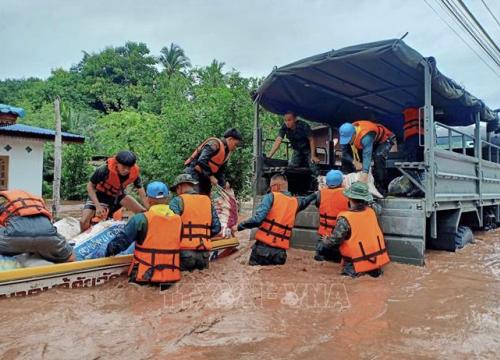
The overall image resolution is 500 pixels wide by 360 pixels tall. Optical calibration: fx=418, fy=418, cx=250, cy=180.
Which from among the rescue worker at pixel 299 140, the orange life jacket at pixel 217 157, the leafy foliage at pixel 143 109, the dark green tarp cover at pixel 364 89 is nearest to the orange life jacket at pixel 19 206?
the orange life jacket at pixel 217 157

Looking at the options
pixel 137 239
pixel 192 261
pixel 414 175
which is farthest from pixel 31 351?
A: pixel 414 175

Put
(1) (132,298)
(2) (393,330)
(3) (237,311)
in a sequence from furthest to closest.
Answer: (1) (132,298) < (3) (237,311) < (2) (393,330)

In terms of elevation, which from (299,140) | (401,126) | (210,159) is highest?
(401,126)

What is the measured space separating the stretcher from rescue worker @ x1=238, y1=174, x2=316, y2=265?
145 centimetres

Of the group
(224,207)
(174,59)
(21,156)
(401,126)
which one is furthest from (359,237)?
(174,59)

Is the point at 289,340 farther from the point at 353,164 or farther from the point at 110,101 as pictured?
the point at 110,101

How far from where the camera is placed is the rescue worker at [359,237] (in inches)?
171

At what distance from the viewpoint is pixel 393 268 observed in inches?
195

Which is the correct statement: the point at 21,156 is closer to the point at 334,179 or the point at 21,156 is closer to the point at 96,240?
the point at 96,240

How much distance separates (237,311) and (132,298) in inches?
43.0

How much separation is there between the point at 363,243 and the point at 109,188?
333 cm

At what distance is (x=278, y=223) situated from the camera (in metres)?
4.90

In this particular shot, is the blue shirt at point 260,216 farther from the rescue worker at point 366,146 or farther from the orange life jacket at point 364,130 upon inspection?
the orange life jacket at point 364,130

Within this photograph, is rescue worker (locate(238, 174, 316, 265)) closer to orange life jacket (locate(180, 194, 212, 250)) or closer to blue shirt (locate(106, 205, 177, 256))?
orange life jacket (locate(180, 194, 212, 250))
